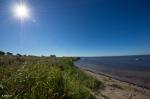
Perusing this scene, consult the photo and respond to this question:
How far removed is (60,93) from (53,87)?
393mm

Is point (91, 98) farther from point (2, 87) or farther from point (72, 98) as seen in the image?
point (2, 87)

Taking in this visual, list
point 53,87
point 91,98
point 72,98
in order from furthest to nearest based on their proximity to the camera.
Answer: point 91,98
point 72,98
point 53,87

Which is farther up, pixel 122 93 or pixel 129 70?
pixel 129 70

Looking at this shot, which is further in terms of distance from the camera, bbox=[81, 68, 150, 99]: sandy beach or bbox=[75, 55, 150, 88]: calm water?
bbox=[75, 55, 150, 88]: calm water

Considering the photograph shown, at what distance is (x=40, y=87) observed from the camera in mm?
4176

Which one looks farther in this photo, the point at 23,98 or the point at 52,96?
the point at 52,96

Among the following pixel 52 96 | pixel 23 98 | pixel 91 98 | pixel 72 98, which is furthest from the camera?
pixel 91 98

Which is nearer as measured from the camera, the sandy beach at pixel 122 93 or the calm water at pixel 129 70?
the sandy beach at pixel 122 93

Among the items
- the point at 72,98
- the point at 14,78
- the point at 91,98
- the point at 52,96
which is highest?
the point at 14,78

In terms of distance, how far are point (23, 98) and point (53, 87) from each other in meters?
1.18

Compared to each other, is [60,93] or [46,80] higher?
[46,80]

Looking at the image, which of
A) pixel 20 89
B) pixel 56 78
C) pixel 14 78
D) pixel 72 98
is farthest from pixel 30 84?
pixel 72 98

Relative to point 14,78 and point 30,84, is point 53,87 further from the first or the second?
point 14,78

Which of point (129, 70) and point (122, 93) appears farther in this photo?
point (129, 70)
